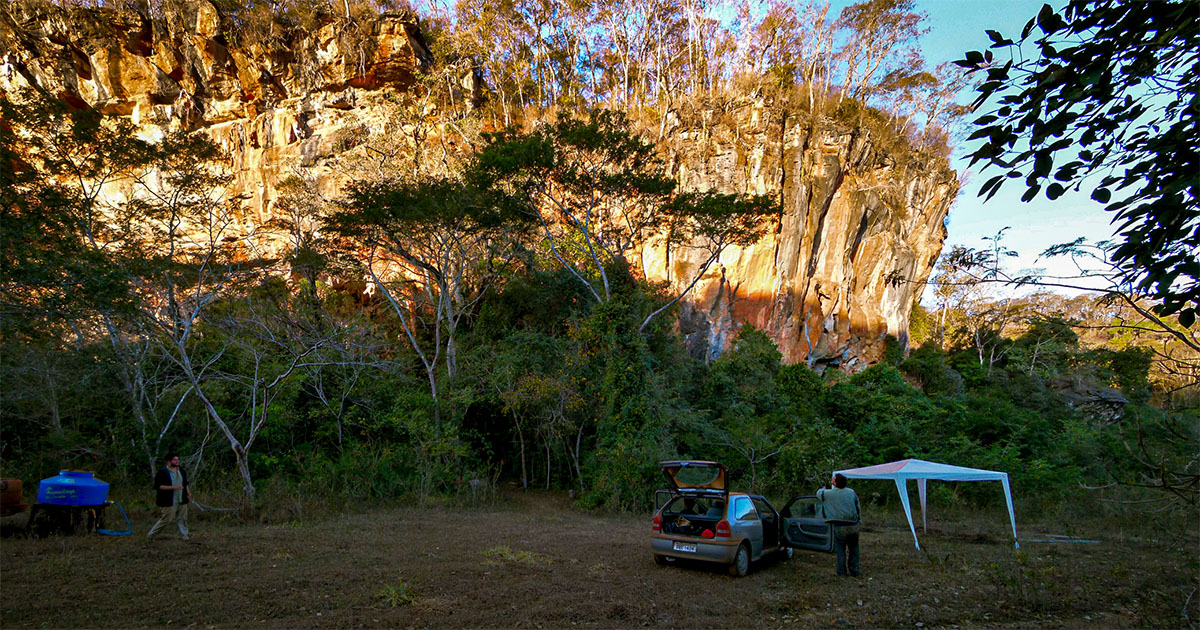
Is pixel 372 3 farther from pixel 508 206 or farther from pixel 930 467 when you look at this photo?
pixel 930 467

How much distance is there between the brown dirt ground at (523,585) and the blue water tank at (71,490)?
53 cm

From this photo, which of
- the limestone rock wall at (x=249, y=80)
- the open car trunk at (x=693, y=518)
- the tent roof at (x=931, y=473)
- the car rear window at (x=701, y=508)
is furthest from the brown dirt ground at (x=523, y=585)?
the limestone rock wall at (x=249, y=80)

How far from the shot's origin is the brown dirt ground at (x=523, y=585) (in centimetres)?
505

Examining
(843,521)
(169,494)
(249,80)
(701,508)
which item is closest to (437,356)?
(169,494)

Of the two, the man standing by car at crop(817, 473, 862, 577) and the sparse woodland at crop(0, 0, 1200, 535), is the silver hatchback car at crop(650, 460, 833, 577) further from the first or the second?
the sparse woodland at crop(0, 0, 1200, 535)

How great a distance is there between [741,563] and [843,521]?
1.37 meters

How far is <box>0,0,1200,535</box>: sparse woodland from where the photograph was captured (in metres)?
11.1

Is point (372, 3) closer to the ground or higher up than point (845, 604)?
higher up

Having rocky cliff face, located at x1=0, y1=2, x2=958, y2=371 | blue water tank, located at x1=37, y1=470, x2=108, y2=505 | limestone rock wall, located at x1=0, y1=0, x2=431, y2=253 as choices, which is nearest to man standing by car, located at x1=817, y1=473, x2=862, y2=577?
blue water tank, located at x1=37, y1=470, x2=108, y2=505

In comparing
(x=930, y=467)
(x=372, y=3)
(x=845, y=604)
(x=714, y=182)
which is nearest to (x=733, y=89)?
(x=714, y=182)

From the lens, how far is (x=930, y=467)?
9.94 m

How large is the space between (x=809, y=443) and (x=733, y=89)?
68.8ft

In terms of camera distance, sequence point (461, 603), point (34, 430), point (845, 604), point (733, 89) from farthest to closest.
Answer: point (733, 89) → point (34, 430) → point (845, 604) → point (461, 603)

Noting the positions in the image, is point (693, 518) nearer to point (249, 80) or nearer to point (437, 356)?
point (437, 356)
